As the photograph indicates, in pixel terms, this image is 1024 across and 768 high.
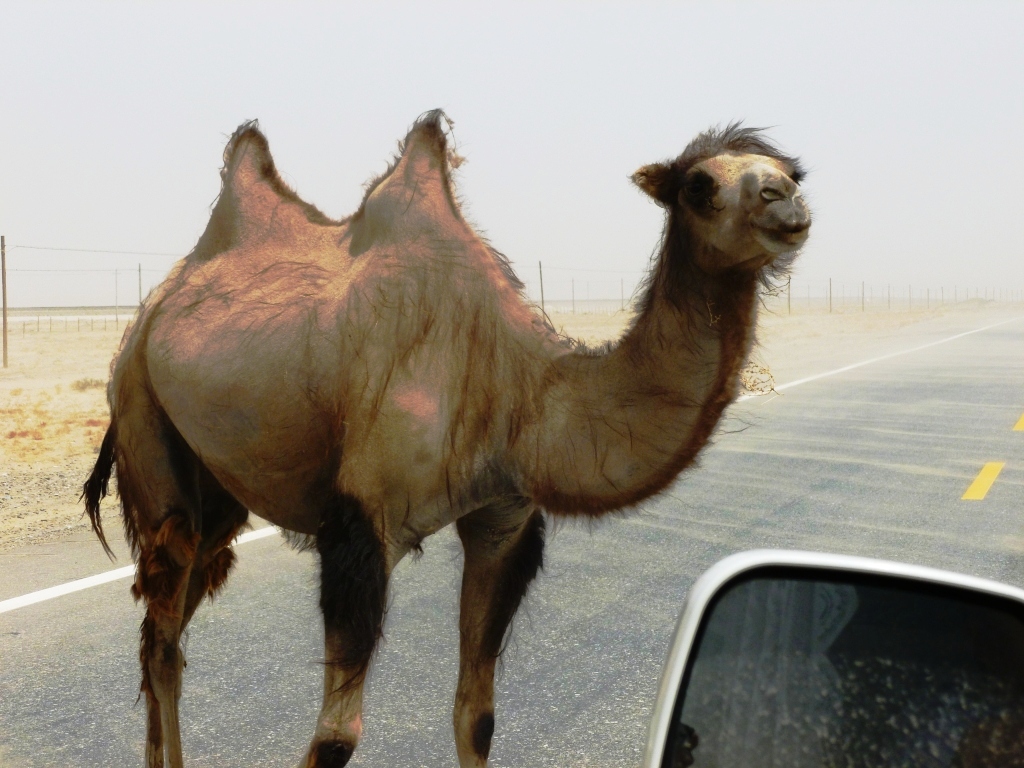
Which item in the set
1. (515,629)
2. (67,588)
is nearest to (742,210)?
(515,629)

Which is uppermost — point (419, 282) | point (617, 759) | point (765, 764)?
point (419, 282)

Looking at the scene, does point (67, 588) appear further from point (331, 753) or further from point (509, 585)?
point (509, 585)

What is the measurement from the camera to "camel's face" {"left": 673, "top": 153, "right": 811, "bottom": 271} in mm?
3086

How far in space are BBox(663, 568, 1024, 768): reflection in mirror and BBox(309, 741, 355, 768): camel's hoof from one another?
2005 mm

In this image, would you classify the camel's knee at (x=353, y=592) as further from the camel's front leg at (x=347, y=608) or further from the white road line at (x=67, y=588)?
the white road line at (x=67, y=588)

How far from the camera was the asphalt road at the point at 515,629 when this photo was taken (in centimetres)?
432

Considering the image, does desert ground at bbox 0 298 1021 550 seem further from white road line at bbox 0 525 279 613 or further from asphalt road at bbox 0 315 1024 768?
white road line at bbox 0 525 279 613

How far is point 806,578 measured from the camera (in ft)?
6.03

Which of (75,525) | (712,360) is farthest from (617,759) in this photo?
(75,525)

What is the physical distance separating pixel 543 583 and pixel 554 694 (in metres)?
1.70

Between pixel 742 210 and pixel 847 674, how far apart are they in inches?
71.1

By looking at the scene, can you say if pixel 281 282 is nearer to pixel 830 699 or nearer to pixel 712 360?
pixel 712 360

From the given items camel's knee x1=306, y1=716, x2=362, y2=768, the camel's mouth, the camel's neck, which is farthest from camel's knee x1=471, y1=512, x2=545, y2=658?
the camel's mouth

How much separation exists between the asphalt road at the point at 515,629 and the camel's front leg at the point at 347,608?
19.8 inches
